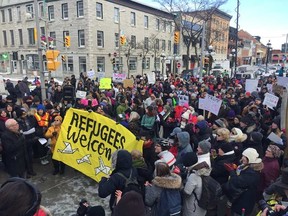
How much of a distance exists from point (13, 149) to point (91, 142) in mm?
1572

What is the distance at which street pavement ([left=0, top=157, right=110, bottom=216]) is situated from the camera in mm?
5020

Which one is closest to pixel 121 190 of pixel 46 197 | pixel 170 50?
pixel 46 197

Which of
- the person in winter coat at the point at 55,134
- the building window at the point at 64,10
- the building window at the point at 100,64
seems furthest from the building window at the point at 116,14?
the person in winter coat at the point at 55,134

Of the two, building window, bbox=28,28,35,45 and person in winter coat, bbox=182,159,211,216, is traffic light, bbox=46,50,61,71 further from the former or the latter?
building window, bbox=28,28,35,45

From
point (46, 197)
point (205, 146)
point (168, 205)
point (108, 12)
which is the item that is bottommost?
point (46, 197)

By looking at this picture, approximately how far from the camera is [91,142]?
5293mm

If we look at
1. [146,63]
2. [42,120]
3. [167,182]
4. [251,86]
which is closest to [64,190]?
[42,120]

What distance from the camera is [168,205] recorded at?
10.9 ft

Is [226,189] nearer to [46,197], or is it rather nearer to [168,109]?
[46,197]

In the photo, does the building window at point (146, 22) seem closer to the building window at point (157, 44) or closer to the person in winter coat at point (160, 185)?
the building window at point (157, 44)

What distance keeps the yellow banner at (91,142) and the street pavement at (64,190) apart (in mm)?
441

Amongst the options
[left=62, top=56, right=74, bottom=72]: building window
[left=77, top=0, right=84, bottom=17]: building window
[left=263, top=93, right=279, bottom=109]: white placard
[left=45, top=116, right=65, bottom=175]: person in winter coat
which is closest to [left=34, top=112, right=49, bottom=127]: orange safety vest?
[left=45, top=116, right=65, bottom=175]: person in winter coat

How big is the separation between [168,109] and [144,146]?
9.73ft

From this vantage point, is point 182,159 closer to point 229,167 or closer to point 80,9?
point 229,167
